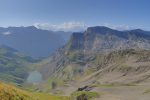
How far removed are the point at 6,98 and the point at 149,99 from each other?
18271 cm

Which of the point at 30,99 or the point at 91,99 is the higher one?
the point at 30,99

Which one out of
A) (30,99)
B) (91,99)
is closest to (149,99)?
(91,99)

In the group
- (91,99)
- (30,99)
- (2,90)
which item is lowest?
(91,99)

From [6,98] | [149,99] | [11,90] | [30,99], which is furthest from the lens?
[149,99]

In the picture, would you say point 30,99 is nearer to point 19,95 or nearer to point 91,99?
point 19,95

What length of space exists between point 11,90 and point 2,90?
1708mm

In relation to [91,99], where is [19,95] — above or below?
above

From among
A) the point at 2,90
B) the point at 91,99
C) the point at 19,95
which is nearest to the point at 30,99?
the point at 19,95

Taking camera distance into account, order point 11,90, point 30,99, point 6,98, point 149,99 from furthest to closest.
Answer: point 149,99, point 30,99, point 11,90, point 6,98

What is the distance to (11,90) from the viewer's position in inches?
974

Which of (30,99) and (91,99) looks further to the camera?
(91,99)

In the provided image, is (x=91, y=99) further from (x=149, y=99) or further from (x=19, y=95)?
(x=19, y=95)

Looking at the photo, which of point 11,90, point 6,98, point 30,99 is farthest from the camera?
point 30,99

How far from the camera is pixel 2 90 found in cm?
2308
